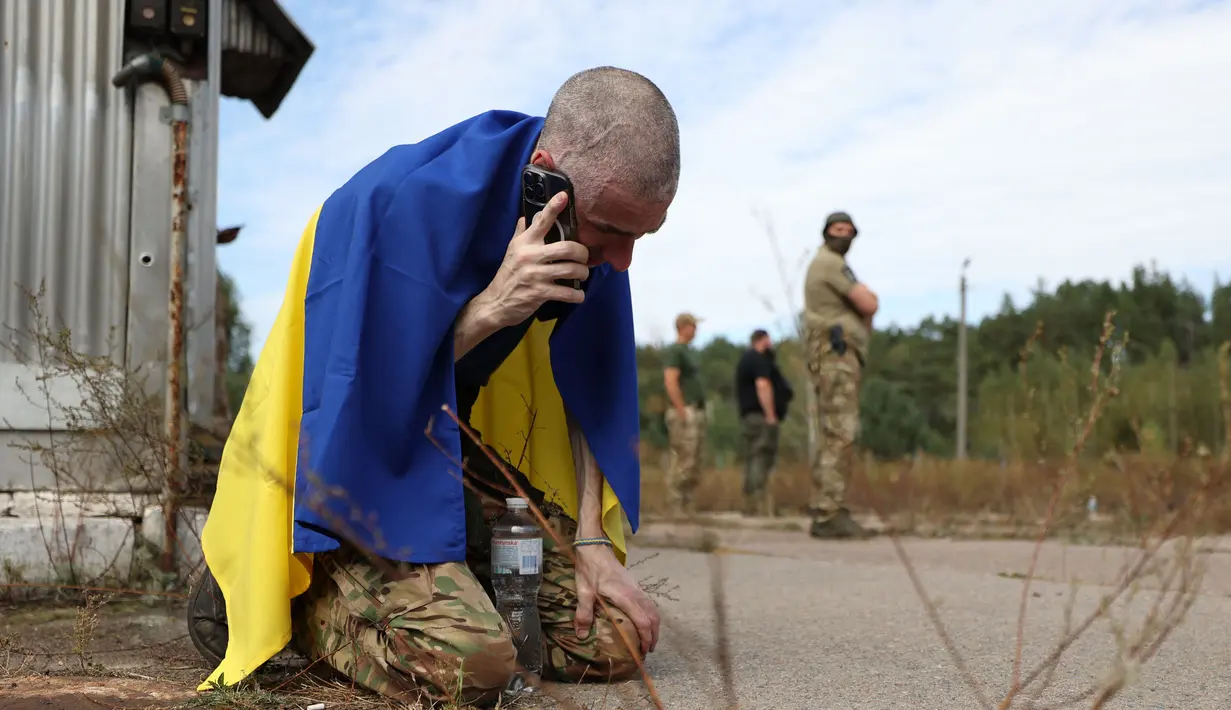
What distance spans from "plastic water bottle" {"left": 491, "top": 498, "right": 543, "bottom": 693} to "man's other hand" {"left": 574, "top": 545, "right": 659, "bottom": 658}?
11 centimetres

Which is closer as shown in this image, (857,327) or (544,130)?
(544,130)

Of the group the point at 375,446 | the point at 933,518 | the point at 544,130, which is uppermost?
the point at 544,130

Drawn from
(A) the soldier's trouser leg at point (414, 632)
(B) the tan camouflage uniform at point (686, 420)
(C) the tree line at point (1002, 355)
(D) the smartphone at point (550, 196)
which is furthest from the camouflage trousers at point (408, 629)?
(C) the tree line at point (1002, 355)

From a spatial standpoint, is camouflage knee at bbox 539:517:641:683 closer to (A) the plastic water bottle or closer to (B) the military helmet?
(A) the plastic water bottle

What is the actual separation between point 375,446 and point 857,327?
5151mm

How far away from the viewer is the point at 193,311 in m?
4.45

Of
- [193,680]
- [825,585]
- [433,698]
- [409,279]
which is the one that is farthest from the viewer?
[825,585]

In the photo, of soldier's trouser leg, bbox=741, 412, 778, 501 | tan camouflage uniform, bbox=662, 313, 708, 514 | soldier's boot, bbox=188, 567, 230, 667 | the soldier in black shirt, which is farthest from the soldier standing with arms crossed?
soldier's boot, bbox=188, 567, 230, 667

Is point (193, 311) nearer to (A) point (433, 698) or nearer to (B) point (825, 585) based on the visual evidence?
(A) point (433, 698)

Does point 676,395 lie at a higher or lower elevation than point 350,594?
higher

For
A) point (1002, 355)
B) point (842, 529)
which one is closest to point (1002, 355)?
point (1002, 355)

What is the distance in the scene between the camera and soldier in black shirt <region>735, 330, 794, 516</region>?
10.1 meters

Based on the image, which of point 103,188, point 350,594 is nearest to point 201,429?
point 103,188

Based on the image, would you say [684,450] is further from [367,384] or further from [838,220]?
[367,384]
